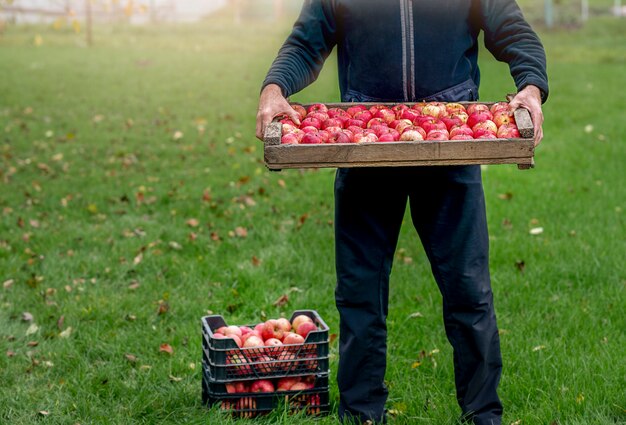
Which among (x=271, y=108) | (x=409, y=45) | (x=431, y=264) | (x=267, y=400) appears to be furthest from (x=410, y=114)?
(x=267, y=400)

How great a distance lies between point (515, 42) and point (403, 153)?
724mm

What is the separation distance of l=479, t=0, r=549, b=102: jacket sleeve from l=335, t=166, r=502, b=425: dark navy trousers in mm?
418

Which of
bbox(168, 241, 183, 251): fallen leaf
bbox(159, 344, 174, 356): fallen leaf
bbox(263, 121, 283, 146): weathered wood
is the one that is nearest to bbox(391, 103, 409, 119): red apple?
bbox(263, 121, 283, 146): weathered wood

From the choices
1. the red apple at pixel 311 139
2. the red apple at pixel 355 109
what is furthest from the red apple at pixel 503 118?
the red apple at pixel 311 139

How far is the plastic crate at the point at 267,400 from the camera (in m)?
3.94

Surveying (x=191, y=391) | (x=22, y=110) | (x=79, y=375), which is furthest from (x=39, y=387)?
(x=22, y=110)

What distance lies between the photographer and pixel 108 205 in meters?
8.19

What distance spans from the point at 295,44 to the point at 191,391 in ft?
5.66

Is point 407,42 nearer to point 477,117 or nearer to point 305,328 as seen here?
point 477,117

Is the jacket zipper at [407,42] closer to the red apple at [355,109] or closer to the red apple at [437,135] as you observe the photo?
the red apple at [355,109]

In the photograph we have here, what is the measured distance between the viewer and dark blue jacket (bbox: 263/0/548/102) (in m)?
3.44

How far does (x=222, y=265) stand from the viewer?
20.4 feet

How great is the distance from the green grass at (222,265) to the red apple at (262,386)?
197mm

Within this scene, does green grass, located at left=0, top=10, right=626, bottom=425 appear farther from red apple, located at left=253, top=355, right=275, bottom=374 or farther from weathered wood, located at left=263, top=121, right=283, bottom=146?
weathered wood, located at left=263, top=121, right=283, bottom=146
